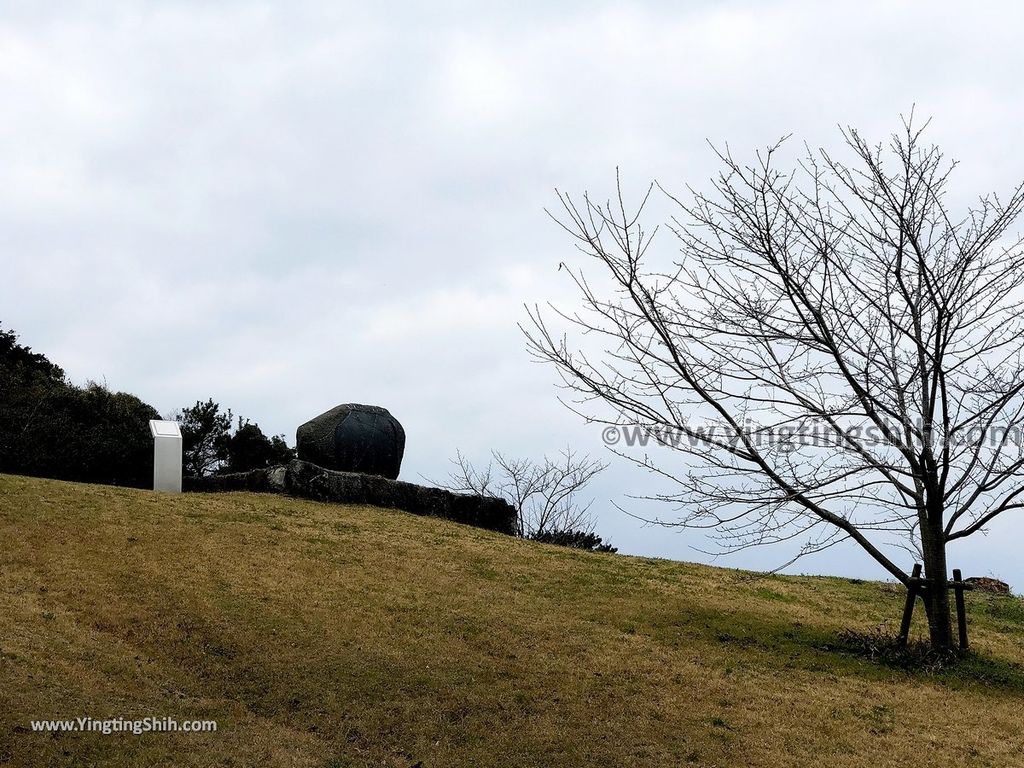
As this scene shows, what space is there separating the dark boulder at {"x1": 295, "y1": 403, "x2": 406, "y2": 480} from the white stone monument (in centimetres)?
266

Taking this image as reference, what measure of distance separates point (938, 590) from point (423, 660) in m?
6.33

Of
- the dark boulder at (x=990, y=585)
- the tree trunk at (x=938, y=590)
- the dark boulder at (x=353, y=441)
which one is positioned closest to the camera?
the tree trunk at (x=938, y=590)

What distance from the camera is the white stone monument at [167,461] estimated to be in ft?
63.2

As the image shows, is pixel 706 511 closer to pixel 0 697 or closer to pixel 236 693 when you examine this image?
pixel 236 693

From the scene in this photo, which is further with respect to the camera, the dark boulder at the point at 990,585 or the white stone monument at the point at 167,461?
the white stone monument at the point at 167,461

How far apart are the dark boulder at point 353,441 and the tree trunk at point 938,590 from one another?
11855mm

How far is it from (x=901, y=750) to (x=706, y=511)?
336 centimetres

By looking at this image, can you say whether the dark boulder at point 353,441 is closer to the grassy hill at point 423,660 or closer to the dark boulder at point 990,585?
the grassy hill at point 423,660

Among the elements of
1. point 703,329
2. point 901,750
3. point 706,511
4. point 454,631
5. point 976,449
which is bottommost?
point 901,750

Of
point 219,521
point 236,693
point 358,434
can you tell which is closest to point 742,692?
point 236,693

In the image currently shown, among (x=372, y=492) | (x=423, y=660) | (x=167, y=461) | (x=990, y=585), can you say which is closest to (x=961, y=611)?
(x=423, y=660)

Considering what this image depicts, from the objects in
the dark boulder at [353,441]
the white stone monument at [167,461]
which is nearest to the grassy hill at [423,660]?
the white stone monument at [167,461]

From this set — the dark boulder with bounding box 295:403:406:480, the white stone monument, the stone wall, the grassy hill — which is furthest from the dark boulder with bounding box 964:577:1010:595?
the white stone monument

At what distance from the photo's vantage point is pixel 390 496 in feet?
64.5
